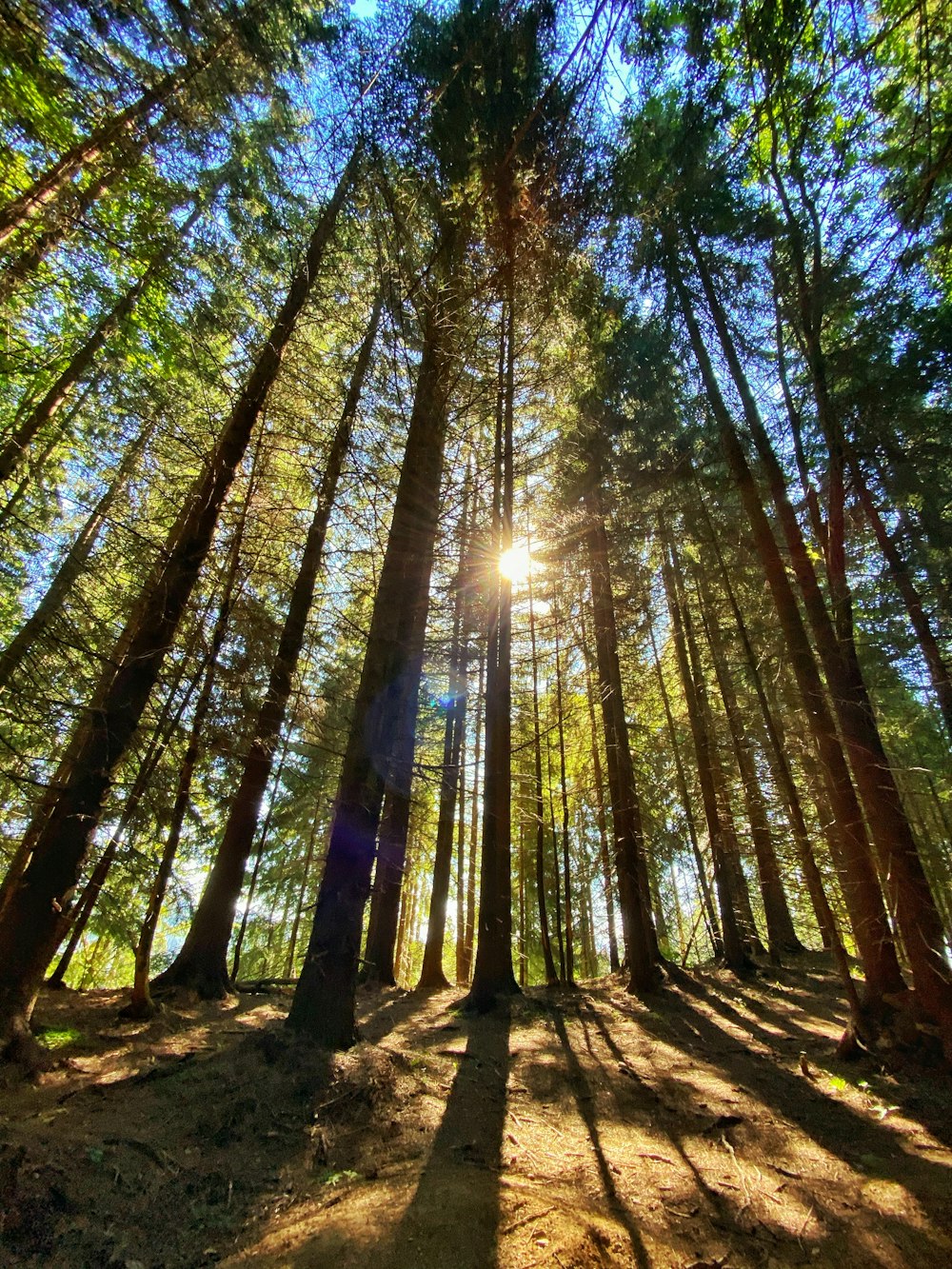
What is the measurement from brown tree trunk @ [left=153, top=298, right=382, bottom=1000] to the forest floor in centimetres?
113

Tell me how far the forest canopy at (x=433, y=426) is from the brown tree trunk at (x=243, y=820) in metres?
0.05

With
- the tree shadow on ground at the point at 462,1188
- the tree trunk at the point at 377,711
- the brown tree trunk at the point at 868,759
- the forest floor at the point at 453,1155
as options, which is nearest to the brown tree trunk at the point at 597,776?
the brown tree trunk at the point at 868,759

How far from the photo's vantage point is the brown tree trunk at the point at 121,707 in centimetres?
396

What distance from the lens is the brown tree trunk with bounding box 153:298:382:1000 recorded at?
666cm

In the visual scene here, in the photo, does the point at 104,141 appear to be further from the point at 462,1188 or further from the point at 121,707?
the point at 462,1188

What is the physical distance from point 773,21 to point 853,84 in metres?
0.57

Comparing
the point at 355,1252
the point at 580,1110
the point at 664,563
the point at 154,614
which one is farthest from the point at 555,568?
the point at 355,1252

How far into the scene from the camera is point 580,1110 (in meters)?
4.48

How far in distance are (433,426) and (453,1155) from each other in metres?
Result: 6.46

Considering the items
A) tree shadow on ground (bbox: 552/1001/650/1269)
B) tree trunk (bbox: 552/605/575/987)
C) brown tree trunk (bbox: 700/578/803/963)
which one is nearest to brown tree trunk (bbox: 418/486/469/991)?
tree trunk (bbox: 552/605/575/987)

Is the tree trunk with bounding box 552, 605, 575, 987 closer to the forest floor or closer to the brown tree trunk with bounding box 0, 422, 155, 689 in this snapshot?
the forest floor

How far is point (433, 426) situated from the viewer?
630 cm

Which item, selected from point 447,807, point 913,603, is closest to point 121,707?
point 447,807

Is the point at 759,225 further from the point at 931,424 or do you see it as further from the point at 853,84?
the point at 853,84
